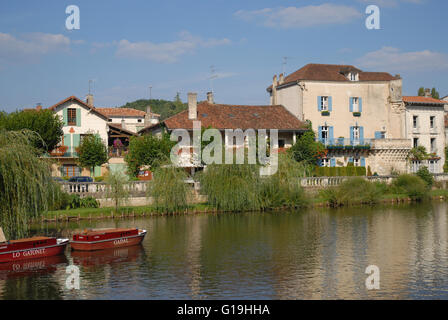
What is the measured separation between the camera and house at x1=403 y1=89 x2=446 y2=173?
5822 cm

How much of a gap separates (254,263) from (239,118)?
109 feet

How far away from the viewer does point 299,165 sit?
136 feet

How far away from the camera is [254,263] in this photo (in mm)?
22438

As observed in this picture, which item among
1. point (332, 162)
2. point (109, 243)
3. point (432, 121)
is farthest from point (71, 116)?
point (432, 121)

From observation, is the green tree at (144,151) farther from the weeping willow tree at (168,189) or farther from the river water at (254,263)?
the river water at (254,263)

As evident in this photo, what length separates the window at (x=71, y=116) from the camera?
178 ft

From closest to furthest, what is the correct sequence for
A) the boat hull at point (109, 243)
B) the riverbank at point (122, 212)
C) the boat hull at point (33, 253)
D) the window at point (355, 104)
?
1. the boat hull at point (33, 253)
2. the boat hull at point (109, 243)
3. the riverbank at point (122, 212)
4. the window at point (355, 104)

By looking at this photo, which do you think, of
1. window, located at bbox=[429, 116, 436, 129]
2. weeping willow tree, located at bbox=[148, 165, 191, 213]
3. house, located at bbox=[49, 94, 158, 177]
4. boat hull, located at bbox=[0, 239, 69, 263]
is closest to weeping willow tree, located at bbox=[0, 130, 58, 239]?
boat hull, located at bbox=[0, 239, 69, 263]

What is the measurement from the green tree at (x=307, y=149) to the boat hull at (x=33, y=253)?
30.8m

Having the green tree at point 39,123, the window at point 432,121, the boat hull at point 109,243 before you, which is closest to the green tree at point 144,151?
the green tree at point 39,123

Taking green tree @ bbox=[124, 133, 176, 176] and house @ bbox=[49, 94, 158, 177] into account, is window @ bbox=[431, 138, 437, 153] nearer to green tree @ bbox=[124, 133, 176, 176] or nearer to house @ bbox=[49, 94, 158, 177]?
green tree @ bbox=[124, 133, 176, 176]

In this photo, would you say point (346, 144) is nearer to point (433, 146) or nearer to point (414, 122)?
point (414, 122)

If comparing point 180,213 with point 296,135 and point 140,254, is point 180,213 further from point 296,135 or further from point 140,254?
point 296,135

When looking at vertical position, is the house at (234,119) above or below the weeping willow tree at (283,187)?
above
